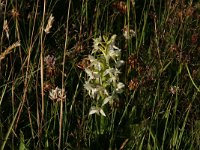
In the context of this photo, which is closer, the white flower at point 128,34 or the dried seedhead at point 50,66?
the dried seedhead at point 50,66

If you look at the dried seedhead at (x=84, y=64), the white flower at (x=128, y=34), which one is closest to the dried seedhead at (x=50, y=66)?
the dried seedhead at (x=84, y=64)

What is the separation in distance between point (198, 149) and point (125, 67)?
0.74 m

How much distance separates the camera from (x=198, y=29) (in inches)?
125

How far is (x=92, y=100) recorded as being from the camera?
93.7 inches

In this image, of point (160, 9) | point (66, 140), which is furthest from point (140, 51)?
point (66, 140)

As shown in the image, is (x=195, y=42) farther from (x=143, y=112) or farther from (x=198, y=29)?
(x=143, y=112)

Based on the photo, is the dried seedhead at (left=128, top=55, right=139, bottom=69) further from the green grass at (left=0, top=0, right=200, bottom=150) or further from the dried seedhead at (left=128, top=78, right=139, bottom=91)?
the dried seedhead at (left=128, top=78, right=139, bottom=91)

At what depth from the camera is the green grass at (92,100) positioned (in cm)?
217

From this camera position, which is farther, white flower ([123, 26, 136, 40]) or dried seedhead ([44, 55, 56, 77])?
white flower ([123, 26, 136, 40])

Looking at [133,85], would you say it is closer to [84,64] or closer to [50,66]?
[84,64]

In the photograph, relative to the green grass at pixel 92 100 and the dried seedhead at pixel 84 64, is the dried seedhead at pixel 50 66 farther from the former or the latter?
the dried seedhead at pixel 84 64

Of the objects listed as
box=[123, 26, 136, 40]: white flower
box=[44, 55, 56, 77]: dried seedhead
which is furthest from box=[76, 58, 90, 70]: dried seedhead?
box=[123, 26, 136, 40]: white flower

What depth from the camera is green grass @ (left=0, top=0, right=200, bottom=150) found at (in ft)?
7.12

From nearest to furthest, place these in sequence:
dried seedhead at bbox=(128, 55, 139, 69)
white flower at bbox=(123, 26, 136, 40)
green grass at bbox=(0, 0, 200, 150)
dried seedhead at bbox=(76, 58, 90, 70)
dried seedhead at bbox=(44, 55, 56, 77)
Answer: green grass at bbox=(0, 0, 200, 150), dried seedhead at bbox=(44, 55, 56, 77), dried seedhead at bbox=(76, 58, 90, 70), dried seedhead at bbox=(128, 55, 139, 69), white flower at bbox=(123, 26, 136, 40)
